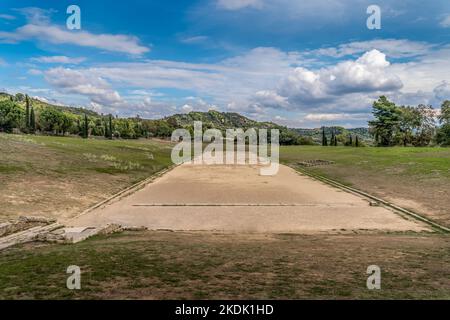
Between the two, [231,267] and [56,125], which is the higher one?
[56,125]

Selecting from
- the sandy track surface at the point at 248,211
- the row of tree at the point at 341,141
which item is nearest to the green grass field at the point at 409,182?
the sandy track surface at the point at 248,211

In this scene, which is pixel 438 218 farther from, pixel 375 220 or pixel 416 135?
pixel 416 135

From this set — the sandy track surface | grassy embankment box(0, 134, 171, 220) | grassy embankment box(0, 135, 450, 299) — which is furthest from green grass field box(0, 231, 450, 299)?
grassy embankment box(0, 134, 171, 220)

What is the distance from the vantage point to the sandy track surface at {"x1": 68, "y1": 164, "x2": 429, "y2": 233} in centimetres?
1636

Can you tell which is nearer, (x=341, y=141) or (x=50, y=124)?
(x=50, y=124)

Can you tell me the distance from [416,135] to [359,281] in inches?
3916

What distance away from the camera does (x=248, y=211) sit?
19797 millimetres

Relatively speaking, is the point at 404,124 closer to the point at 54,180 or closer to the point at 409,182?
the point at 409,182

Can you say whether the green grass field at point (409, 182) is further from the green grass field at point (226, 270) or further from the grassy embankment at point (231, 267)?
the green grass field at point (226, 270)

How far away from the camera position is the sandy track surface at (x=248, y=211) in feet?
53.7

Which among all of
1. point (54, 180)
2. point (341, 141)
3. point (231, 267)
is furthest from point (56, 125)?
point (231, 267)

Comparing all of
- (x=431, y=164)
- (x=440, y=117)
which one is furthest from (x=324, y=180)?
(x=440, y=117)

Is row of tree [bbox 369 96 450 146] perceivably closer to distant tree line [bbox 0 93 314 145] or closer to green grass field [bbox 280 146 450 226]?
distant tree line [bbox 0 93 314 145]

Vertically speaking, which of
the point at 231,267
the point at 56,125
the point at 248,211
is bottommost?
the point at 248,211
